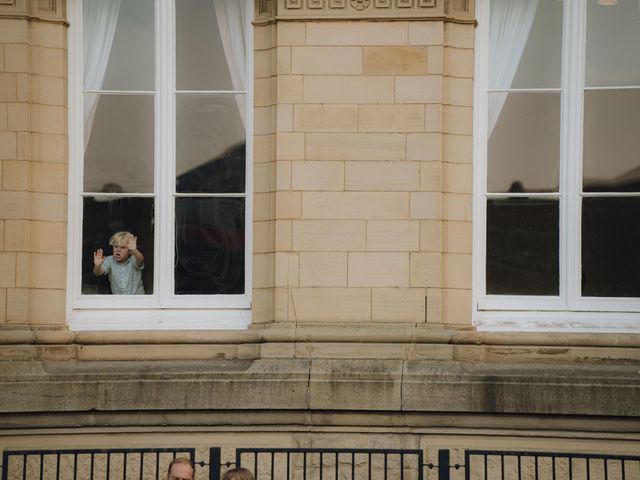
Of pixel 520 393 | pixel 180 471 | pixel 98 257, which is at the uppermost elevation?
pixel 98 257

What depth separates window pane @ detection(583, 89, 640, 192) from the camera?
1115 cm

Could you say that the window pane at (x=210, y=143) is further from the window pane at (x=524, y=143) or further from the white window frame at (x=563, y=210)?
the window pane at (x=524, y=143)

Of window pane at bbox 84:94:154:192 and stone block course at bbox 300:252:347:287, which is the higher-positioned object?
window pane at bbox 84:94:154:192

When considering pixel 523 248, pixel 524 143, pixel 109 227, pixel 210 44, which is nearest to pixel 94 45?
pixel 210 44

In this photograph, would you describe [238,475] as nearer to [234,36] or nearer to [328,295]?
[328,295]

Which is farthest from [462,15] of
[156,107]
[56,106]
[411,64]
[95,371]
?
[95,371]

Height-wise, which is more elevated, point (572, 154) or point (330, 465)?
point (572, 154)

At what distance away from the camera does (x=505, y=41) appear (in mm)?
A: 11281

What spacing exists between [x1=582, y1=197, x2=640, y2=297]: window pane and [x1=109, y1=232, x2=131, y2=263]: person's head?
12.5 feet

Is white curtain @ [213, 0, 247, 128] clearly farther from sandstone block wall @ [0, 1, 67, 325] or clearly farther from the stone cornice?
sandstone block wall @ [0, 1, 67, 325]

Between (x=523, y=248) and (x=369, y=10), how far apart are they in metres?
2.33

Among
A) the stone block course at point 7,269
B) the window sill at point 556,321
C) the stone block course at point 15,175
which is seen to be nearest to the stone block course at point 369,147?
the window sill at point 556,321

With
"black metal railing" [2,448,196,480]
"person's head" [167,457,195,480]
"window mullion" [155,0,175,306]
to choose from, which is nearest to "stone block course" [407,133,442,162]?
"window mullion" [155,0,175,306]

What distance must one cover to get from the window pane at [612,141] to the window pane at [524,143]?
0.86ft
